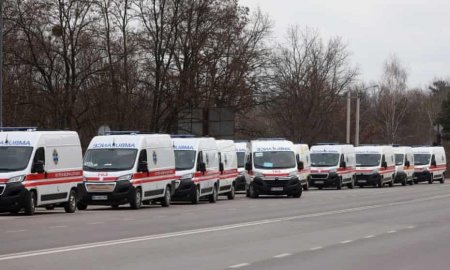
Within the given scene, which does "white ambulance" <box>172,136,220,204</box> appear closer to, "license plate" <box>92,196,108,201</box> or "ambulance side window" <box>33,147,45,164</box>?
"license plate" <box>92,196,108,201</box>

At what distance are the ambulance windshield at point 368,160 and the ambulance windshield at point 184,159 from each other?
25659 mm

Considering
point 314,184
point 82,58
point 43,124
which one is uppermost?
point 82,58

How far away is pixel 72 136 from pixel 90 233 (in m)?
8.81

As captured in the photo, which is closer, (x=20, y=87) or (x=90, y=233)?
(x=90, y=233)

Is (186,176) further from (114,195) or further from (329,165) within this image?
(329,165)

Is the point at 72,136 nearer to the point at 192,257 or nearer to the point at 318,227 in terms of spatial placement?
the point at 318,227

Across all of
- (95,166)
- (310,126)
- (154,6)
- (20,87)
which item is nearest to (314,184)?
(154,6)

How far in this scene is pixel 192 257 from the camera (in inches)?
560

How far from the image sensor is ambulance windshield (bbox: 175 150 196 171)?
1280 inches

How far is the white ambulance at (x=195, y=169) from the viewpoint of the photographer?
3216cm

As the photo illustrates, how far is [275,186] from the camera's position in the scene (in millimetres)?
37219

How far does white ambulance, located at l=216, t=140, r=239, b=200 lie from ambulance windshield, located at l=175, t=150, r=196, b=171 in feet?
9.61

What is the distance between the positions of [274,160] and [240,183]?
4.95 m

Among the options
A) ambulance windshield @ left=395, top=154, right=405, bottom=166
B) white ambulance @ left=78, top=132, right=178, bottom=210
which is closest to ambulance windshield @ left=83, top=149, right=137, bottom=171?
white ambulance @ left=78, top=132, right=178, bottom=210
